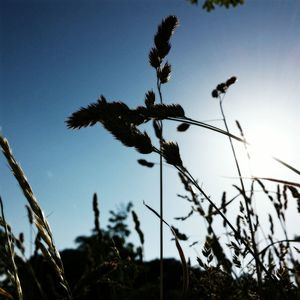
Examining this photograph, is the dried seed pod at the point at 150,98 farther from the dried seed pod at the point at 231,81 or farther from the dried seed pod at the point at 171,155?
the dried seed pod at the point at 231,81

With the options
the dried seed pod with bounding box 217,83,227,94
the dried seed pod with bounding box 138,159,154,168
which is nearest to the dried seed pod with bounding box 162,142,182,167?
the dried seed pod with bounding box 138,159,154,168

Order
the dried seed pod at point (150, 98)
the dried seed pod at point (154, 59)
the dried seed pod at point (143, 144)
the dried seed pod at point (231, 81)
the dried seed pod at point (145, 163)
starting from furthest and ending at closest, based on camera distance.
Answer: the dried seed pod at point (231, 81), the dried seed pod at point (145, 163), the dried seed pod at point (154, 59), the dried seed pod at point (150, 98), the dried seed pod at point (143, 144)

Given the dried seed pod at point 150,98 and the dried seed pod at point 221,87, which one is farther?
the dried seed pod at point 221,87

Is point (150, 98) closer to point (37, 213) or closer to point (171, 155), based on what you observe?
point (171, 155)

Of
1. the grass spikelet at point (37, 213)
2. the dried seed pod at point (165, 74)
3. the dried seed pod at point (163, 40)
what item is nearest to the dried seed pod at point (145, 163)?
the dried seed pod at point (165, 74)

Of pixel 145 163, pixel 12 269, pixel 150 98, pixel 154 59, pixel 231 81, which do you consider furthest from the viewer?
pixel 231 81

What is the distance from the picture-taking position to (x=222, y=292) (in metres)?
1.42

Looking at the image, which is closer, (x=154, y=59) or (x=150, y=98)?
(x=150, y=98)

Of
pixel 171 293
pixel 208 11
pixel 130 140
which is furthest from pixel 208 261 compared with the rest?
pixel 171 293

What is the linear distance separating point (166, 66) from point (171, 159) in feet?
2.98

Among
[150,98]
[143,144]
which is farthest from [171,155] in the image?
[150,98]

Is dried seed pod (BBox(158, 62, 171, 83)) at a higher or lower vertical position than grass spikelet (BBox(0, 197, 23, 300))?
higher

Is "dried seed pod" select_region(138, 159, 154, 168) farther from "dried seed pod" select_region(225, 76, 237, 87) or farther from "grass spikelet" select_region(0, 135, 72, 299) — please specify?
"grass spikelet" select_region(0, 135, 72, 299)

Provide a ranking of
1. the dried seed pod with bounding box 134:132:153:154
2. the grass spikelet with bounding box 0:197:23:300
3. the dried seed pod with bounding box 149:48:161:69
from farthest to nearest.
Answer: the dried seed pod with bounding box 149:48:161:69, the dried seed pod with bounding box 134:132:153:154, the grass spikelet with bounding box 0:197:23:300
